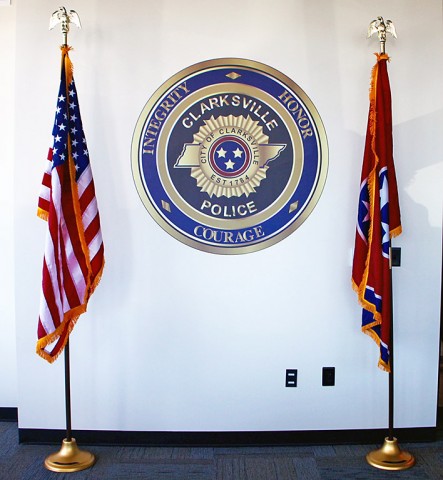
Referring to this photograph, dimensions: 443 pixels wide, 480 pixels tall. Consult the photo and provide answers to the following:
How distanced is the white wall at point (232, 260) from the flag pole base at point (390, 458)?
209 millimetres

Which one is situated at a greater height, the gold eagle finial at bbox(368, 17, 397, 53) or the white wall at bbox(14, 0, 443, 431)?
the gold eagle finial at bbox(368, 17, 397, 53)

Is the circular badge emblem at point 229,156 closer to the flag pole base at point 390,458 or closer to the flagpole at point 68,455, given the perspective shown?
the flagpole at point 68,455

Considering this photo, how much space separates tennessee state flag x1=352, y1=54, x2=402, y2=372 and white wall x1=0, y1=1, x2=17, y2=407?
2.09 m

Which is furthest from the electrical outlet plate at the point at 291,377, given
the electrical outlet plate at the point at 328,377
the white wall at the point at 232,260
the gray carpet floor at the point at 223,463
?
the gray carpet floor at the point at 223,463

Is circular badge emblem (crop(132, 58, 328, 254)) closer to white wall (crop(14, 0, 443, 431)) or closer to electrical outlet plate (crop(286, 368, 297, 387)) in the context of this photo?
white wall (crop(14, 0, 443, 431))

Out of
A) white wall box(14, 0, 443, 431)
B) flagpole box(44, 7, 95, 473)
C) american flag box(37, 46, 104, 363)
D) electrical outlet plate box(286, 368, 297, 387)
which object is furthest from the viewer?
electrical outlet plate box(286, 368, 297, 387)

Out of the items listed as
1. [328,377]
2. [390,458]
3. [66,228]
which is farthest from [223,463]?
[66,228]

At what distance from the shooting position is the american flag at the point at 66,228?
2402 mm

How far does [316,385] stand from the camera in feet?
9.14

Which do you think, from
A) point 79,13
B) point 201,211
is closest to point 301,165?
point 201,211

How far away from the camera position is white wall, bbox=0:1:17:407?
9.77 feet

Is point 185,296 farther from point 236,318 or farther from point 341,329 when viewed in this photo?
point 341,329

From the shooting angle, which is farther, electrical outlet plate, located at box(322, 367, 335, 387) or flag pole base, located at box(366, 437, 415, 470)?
electrical outlet plate, located at box(322, 367, 335, 387)

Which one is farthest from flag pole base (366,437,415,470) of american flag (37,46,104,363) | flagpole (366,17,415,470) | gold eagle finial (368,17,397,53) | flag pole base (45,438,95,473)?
gold eagle finial (368,17,397,53)
